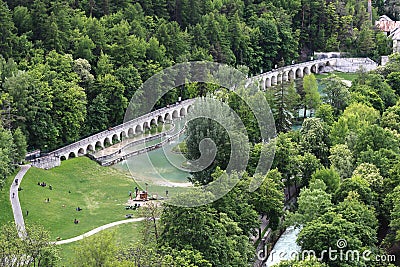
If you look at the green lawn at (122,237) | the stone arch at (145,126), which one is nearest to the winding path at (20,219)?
the green lawn at (122,237)

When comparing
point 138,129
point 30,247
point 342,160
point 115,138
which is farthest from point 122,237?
point 138,129

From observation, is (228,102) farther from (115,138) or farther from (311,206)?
(311,206)

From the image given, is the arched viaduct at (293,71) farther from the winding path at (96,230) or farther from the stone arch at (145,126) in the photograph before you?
the winding path at (96,230)

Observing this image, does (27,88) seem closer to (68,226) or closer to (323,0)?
(68,226)

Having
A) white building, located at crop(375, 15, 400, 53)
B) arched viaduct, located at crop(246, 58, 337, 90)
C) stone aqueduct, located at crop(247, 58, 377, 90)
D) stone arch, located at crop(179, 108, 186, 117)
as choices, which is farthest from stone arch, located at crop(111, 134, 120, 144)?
white building, located at crop(375, 15, 400, 53)

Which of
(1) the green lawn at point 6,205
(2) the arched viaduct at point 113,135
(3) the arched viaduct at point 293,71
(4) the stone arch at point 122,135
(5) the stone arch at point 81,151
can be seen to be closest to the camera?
(1) the green lawn at point 6,205

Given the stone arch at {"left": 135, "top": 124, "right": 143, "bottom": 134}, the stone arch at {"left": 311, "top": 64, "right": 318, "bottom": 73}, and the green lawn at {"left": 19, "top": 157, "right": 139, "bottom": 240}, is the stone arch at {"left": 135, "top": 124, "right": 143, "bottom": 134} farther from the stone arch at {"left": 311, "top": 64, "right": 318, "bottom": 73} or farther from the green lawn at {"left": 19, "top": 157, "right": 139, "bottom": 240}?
the stone arch at {"left": 311, "top": 64, "right": 318, "bottom": 73}

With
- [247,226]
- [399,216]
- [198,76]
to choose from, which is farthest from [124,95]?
[399,216]
